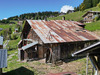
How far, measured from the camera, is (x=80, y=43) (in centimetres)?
1744

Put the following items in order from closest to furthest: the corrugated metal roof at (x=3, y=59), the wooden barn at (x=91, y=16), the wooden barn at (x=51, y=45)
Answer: the corrugated metal roof at (x=3, y=59), the wooden barn at (x=51, y=45), the wooden barn at (x=91, y=16)

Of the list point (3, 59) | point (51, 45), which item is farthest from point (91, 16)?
point (3, 59)

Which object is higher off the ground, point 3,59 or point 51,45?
point 51,45

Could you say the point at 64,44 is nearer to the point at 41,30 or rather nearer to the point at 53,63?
the point at 53,63

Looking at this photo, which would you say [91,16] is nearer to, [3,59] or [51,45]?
[51,45]

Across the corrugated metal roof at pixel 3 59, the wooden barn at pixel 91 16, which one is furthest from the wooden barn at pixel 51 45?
the wooden barn at pixel 91 16

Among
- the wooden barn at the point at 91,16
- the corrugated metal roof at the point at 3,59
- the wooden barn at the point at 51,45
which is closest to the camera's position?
the corrugated metal roof at the point at 3,59

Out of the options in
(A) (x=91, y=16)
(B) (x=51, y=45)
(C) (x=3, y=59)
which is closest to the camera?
(C) (x=3, y=59)

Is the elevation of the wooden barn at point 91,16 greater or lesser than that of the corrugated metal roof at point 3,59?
greater

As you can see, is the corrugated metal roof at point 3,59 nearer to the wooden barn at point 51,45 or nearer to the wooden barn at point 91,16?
the wooden barn at point 51,45

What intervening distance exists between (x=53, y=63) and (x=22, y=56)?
18.3 feet

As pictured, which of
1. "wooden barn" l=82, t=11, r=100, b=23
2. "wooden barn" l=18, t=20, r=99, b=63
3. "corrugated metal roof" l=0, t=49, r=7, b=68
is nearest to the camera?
"corrugated metal roof" l=0, t=49, r=7, b=68

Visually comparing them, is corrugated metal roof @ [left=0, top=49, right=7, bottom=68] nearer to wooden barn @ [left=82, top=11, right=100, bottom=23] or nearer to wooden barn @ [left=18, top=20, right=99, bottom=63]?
wooden barn @ [left=18, top=20, right=99, bottom=63]

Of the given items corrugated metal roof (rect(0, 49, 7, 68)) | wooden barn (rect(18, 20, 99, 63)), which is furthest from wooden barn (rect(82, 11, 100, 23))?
corrugated metal roof (rect(0, 49, 7, 68))
